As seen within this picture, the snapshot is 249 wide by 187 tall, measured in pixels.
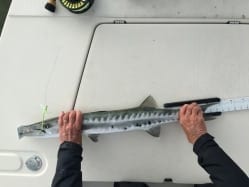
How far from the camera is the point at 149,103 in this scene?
1710 mm

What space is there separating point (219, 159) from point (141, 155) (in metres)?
0.27

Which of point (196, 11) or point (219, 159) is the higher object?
point (196, 11)

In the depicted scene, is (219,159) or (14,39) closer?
(219,159)

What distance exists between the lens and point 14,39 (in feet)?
5.90

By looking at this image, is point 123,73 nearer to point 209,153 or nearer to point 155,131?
point 155,131

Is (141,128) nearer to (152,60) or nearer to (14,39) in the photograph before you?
(152,60)

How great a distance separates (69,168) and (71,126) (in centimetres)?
14

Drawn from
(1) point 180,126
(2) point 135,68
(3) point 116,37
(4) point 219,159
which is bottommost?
(4) point 219,159

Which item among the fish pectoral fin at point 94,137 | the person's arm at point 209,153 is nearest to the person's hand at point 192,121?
the person's arm at point 209,153

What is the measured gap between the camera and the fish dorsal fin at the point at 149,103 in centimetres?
171

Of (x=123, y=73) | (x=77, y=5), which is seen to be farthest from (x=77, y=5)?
(x=123, y=73)

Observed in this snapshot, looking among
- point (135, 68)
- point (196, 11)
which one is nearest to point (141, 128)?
point (135, 68)

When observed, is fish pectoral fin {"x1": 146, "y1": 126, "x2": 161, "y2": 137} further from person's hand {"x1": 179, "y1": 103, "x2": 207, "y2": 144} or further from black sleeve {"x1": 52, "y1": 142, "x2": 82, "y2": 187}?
black sleeve {"x1": 52, "y1": 142, "x2": 82, "y2": 187}

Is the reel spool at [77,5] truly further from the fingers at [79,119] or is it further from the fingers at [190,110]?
the fingers at [190,110]
